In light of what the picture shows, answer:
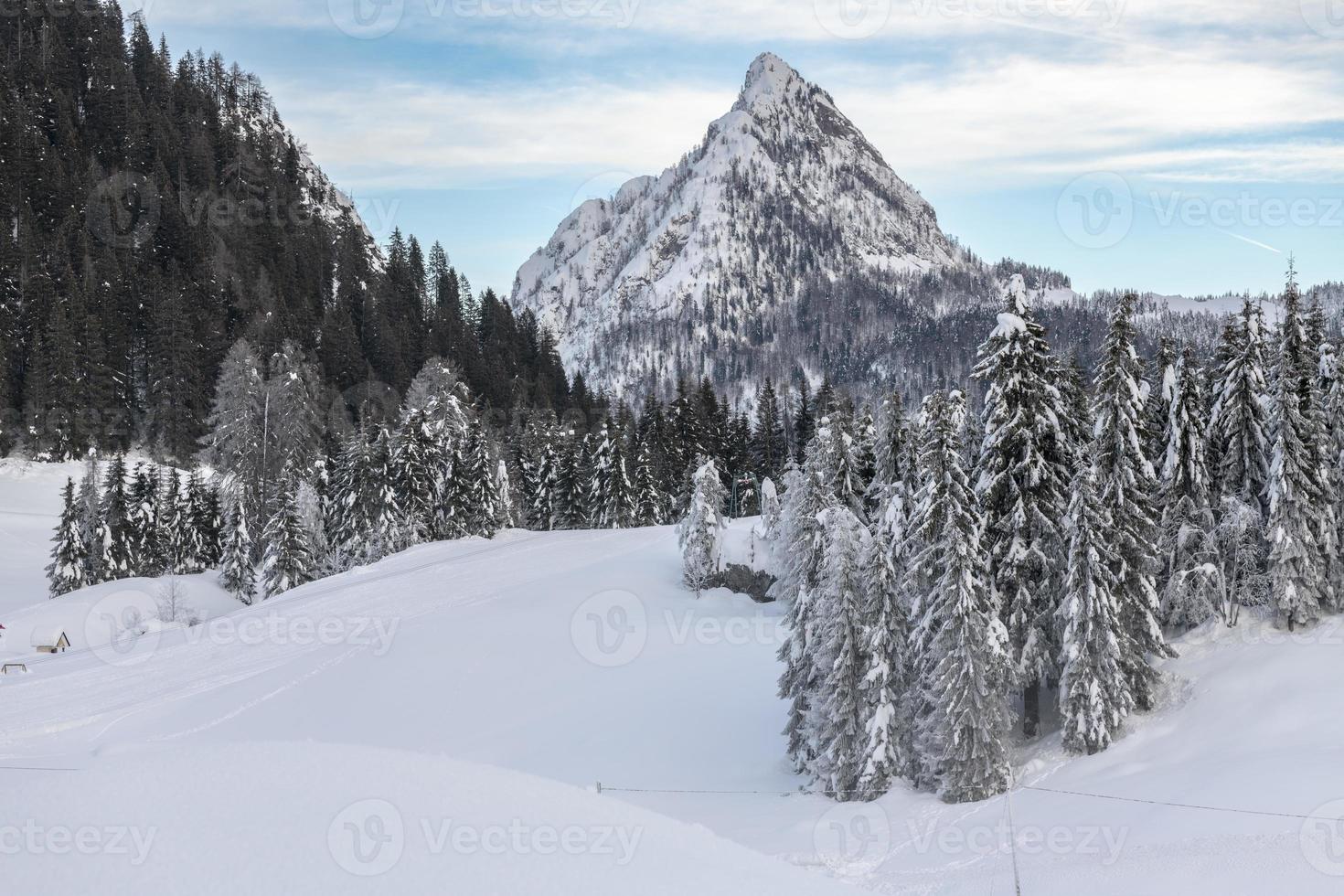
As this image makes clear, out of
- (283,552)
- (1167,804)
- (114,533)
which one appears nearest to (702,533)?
(283,552)

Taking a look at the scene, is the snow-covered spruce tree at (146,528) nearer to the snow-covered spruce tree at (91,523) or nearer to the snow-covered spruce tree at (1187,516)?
the snow-covered spruce tree at (91,523)

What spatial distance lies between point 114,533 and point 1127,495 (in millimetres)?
67701

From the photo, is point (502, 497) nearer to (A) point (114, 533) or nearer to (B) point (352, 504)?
(B) point (352, 504)

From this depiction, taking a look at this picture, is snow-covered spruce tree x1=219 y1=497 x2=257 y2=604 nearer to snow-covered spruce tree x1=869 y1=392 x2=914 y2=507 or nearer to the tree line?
the tree line

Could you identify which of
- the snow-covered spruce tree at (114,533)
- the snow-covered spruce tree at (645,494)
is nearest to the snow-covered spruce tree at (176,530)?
the snow-covered spruce tree at (114,533)

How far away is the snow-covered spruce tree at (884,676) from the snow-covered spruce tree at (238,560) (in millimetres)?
51131

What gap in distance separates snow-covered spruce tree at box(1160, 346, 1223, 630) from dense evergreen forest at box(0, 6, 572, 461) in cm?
8056

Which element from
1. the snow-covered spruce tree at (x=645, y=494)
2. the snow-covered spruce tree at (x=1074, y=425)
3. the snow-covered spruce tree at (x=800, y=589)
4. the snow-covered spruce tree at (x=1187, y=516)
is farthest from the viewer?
the snow-covered spruce tree at (x=645, y=494)

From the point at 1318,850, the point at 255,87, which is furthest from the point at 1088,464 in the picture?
the point at 255,87

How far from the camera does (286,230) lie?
134 metres

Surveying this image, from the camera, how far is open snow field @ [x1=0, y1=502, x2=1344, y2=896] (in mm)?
8430

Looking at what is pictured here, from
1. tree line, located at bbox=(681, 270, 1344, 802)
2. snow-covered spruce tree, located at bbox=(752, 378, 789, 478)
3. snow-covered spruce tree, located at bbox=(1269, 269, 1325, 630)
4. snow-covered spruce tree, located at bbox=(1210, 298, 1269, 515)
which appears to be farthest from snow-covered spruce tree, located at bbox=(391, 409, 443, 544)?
snow-covered spruce tree, located at bbox=(1269, 269, 1325, 630)

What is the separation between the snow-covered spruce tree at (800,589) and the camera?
33.0 metres

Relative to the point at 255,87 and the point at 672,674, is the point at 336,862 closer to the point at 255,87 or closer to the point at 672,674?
the point at 672,674
